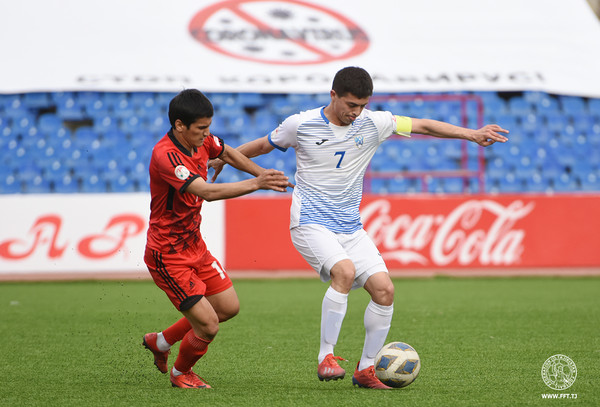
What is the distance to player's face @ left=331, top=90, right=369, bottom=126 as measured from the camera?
5.08 metres

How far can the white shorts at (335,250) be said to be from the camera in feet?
16.9

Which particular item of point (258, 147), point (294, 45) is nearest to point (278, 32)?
point (294, 45)

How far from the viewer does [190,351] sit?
5191 mm

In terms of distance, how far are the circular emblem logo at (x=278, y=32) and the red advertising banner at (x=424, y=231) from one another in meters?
5.63

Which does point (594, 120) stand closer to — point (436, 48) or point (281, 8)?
point (436, 48)

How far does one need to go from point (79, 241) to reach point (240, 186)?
868 cm

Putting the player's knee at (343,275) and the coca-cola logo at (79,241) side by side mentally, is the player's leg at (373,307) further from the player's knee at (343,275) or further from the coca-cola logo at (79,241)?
the coca-cola logo at (79,241)

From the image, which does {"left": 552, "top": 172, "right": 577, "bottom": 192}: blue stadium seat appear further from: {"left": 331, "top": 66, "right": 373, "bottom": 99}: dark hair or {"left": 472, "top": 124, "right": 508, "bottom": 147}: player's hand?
{"left": 331, "top": 66, "right": 373, "bottom": 99}: dark hair

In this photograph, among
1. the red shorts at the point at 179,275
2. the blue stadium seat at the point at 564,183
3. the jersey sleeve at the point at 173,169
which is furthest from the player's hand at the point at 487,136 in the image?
the blue stadium seat at the point at 564,183

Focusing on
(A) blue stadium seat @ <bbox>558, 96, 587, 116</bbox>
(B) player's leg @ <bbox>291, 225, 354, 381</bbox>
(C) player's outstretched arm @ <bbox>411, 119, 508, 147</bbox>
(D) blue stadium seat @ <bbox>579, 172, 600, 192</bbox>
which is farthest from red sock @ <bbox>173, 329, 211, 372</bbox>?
(A) blue stadium seat @ <bbox>558, 96, 587, 116</bbox>

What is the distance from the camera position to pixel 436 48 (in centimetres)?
1808

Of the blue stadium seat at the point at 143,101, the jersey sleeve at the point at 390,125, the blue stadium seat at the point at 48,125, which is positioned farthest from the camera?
the blue stadium seat at the point at 143,101

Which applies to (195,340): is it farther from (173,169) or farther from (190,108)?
(190,108)

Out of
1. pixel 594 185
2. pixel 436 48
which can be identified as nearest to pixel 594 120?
pixel 594 185
